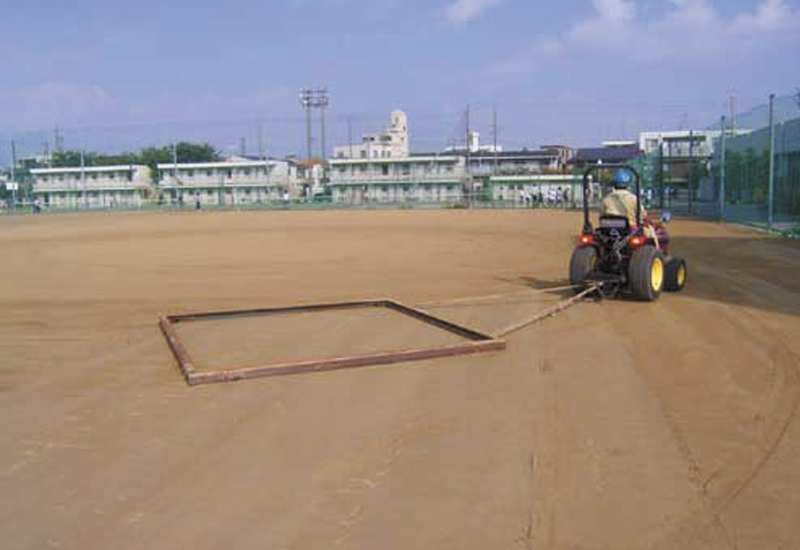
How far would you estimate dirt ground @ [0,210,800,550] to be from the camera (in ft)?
11.5

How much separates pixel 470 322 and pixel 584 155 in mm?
71439

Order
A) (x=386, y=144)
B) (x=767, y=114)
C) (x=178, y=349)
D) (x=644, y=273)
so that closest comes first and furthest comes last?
(x=178, y=349) < (x=644, y=273) < (x=767, y=114) < (x=386, y=144)

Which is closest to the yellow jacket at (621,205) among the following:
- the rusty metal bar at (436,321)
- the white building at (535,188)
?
the rusty metal bar at (436,321)

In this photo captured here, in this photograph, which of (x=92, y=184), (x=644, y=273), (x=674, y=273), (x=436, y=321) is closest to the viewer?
(x=436, y=321)

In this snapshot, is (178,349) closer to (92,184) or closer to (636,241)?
(636,241)

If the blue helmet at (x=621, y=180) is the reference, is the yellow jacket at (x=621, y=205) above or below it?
below

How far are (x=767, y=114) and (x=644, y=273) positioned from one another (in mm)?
20085

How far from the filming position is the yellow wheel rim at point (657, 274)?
8883 mm

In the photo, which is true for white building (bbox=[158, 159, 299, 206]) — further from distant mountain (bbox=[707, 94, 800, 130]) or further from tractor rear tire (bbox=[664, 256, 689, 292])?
tractor rear tire (bbox=[664, 256, 689, 292])

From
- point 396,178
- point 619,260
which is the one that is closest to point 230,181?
point 396,178

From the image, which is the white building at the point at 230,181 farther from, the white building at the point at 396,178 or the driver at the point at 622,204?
the driver at the point at 622,204

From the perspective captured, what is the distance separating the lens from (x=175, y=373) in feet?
20.6

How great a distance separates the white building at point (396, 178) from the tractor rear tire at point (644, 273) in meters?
51.0

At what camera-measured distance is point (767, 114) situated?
1014 inches
